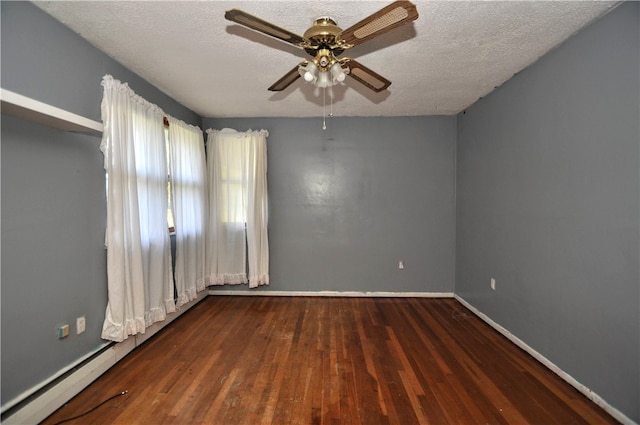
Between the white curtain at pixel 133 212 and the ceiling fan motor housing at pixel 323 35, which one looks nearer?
the ceiling fan motor housing at pixel 323 35

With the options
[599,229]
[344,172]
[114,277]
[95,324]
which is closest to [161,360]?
[95,324]

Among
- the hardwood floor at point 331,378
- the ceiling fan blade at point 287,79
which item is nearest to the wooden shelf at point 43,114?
the ceiling fan blade at point 287,79

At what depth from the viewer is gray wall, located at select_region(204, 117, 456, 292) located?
3.82m

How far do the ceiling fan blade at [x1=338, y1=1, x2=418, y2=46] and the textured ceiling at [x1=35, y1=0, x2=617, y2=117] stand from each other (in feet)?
1.46

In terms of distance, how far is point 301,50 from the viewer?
2.11 meters

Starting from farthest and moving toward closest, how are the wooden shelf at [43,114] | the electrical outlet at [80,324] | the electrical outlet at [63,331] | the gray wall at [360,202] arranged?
the gray wall at [360,202] → the electrical outlet at [80,324] → the electrical outlet at [63,331] → the wooden shelf at [43,114]

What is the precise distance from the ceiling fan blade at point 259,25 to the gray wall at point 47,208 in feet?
4.68

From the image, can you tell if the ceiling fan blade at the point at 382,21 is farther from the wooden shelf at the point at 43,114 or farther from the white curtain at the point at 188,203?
the white curtain at the point at 188,203

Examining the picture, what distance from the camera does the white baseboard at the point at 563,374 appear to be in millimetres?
1633

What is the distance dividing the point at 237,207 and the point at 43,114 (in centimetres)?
238

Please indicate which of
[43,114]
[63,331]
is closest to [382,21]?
[43,114]

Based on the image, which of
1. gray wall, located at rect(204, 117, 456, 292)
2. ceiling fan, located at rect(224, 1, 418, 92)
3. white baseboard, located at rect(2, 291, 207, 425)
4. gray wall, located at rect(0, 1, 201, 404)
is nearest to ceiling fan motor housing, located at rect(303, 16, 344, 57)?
ceiling fan, located at rect(224, 1, 418, 92)

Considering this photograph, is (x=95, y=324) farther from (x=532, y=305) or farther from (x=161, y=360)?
(x=532, y=305)

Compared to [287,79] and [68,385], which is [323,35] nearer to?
[287,79]
